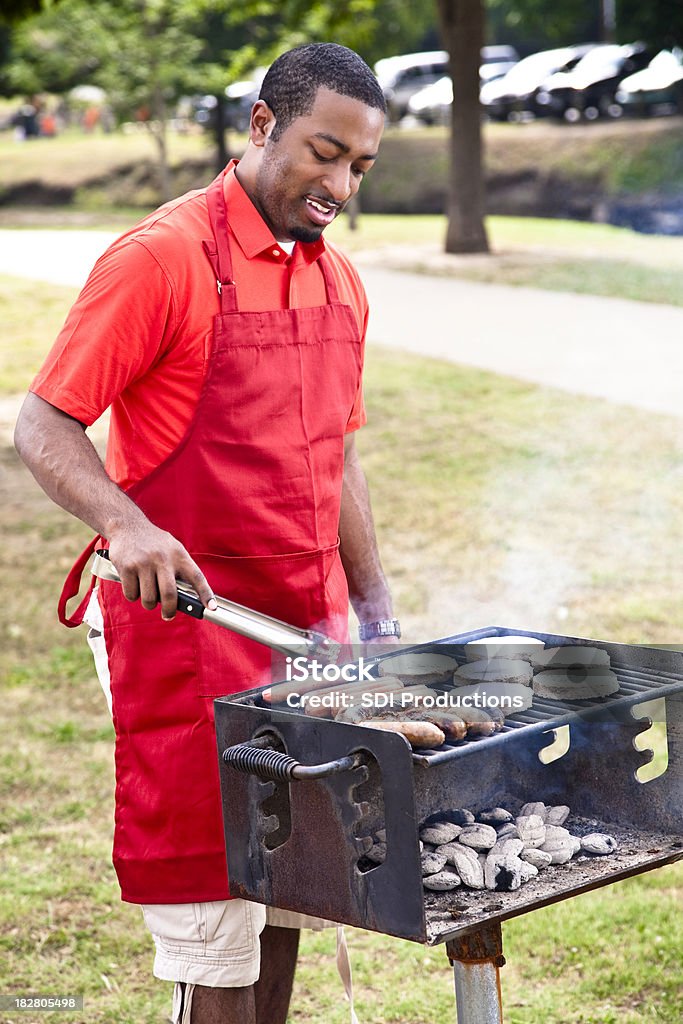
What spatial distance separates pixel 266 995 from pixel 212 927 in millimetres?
455

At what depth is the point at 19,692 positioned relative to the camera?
5504 millimetres

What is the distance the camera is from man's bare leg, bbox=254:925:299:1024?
278 cm

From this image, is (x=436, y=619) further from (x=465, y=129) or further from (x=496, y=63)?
(x=496, y=63)

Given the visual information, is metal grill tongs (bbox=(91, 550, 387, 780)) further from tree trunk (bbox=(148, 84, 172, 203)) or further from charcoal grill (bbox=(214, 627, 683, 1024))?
tree trunk (bbox=(148, 84, 172, 203))

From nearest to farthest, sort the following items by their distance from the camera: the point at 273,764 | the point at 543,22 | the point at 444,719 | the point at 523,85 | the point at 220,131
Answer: the point at 273,764 < the point at 444,719 < the point at 220,131 < the point at 523,85 < the point at 543,22

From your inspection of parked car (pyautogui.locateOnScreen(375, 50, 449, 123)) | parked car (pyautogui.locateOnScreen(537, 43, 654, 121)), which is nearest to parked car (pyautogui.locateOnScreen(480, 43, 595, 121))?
parked car (pyautogui.locateOnScreen(537, 43, 654, 121))

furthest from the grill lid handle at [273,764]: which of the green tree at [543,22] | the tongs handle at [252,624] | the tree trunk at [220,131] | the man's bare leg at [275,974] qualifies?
the green tree at [543,22]

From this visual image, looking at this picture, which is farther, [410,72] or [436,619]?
[410,72]

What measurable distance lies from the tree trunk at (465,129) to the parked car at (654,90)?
1021 cm

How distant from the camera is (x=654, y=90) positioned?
24.2m

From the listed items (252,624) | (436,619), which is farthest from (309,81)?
(436,619)

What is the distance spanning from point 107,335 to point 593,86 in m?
24.7

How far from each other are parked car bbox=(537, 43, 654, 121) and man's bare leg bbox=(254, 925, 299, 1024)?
2398 cm

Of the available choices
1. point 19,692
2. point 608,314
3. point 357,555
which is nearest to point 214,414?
point 357,555
